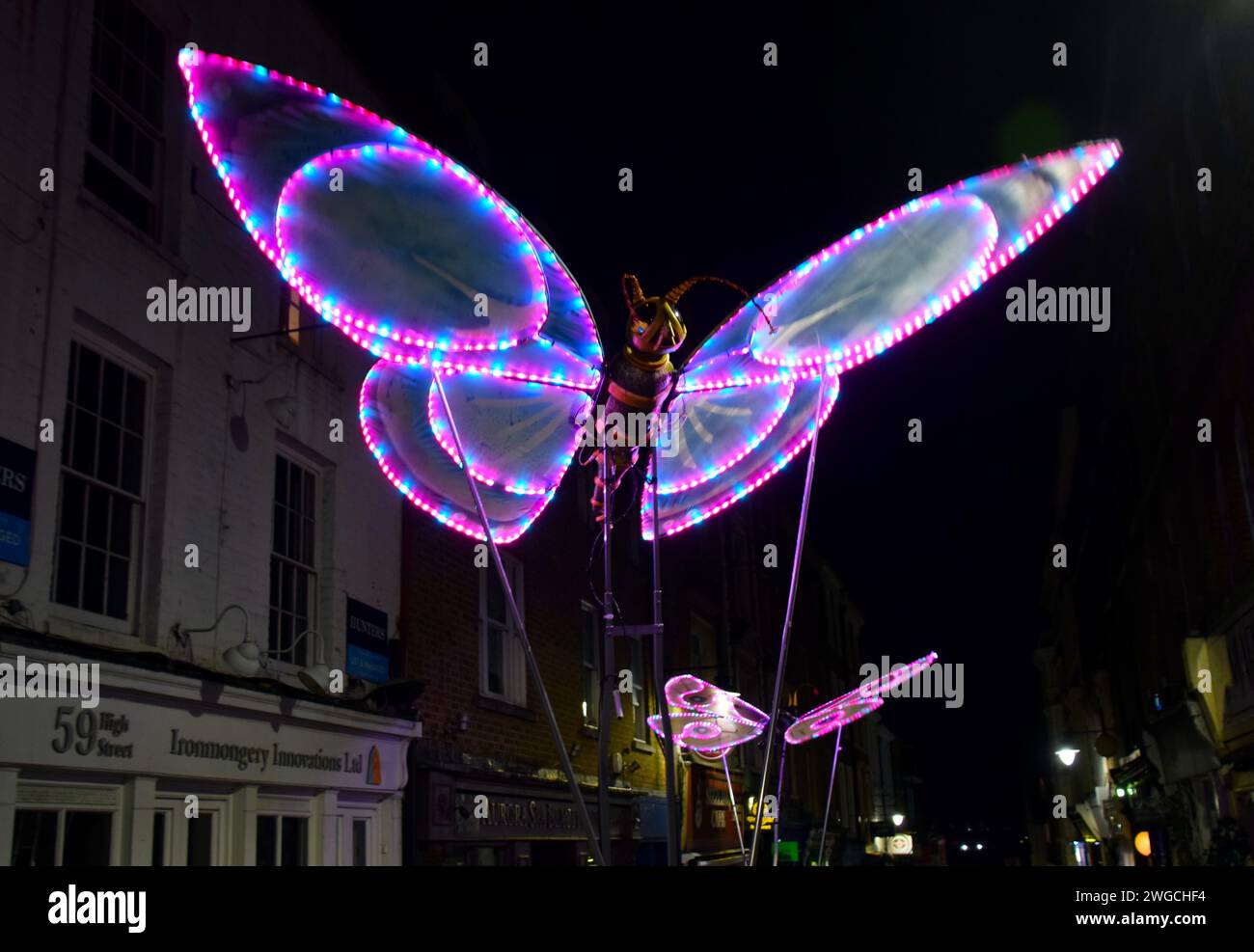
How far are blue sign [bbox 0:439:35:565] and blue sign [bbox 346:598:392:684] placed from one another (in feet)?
13.0

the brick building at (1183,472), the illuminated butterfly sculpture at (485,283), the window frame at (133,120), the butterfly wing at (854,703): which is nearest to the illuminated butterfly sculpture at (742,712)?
the butterfly wing at (854,703)

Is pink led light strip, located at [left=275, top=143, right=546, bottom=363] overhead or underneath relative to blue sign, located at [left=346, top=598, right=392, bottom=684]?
overhead

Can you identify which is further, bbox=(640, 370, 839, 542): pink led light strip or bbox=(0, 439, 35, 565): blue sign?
bbox=(0, 439, 35, 565): blue sign

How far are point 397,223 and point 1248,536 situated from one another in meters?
13.1

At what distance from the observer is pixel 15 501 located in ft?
22.7

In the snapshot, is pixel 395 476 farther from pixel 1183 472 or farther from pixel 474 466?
pixel 1183 472

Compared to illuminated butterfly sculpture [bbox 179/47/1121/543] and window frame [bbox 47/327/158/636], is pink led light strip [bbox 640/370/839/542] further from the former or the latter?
window frame [bbox 47/327/158/636]

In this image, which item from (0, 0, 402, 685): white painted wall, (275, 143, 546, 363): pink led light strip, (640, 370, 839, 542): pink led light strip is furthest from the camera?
(0, 0, 402, 685): white painted wall

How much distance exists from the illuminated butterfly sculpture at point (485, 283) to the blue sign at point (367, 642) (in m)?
4.53

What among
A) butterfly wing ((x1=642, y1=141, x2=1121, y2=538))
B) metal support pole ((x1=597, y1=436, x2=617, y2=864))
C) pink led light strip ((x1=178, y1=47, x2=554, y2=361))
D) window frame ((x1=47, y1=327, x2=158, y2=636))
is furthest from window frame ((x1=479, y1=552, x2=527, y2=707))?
pink led light strip ((x1=178, y1=47, x2=554, y2=361))

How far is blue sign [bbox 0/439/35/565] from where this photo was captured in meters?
6.80

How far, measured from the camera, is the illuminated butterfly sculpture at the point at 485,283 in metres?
4.26

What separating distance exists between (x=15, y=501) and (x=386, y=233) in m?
3.91

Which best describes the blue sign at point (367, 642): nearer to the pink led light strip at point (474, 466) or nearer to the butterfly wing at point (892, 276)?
the pink led light strip at point (474, 466)
